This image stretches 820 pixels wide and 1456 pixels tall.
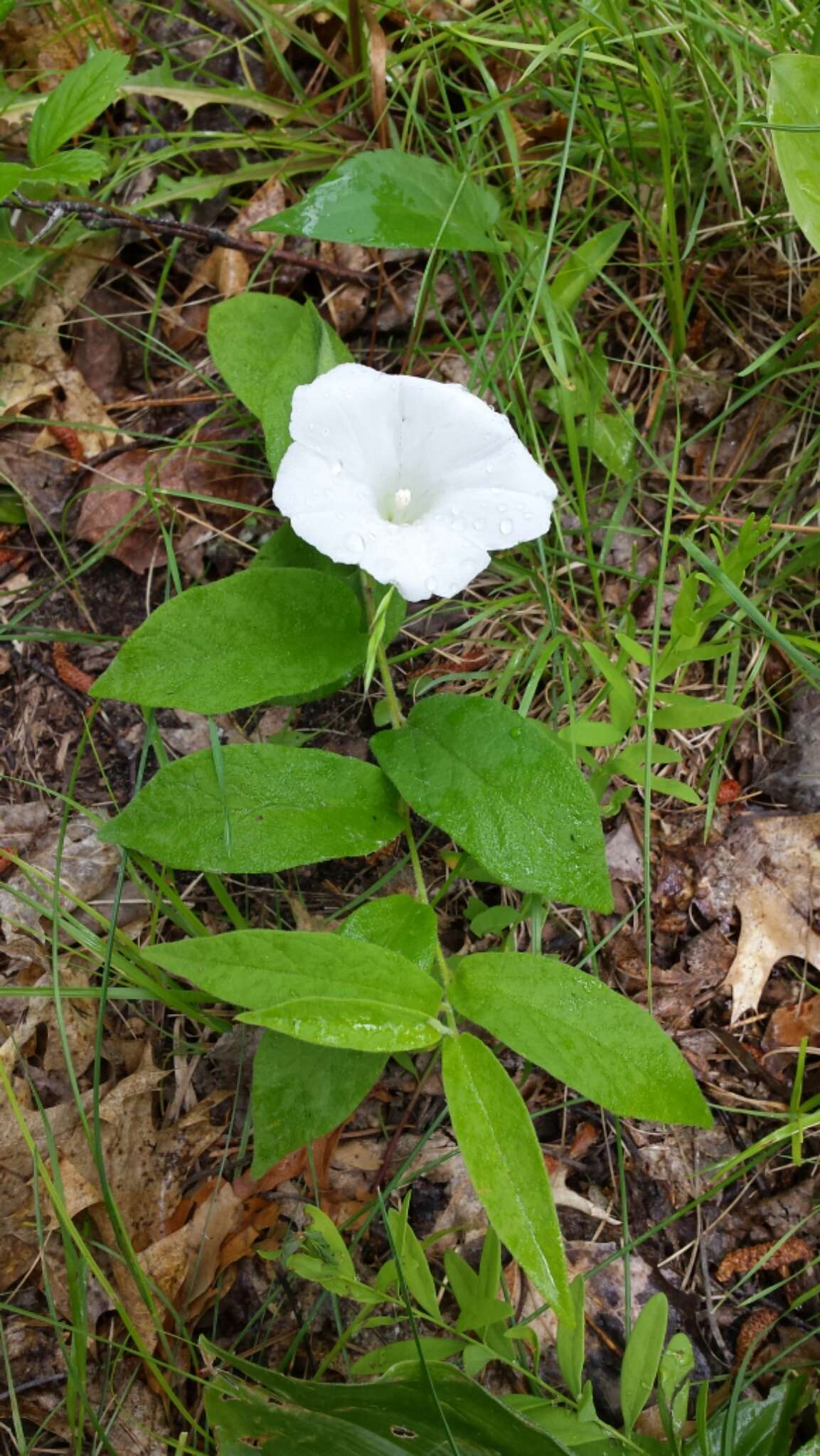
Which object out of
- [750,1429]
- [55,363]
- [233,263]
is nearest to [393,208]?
[233,263]

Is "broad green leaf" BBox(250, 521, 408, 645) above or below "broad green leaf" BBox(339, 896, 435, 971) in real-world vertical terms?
above

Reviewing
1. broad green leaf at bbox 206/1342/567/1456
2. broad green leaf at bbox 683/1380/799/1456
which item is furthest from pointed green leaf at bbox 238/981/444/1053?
broad green leaf at bbox 683/1380/799/1456

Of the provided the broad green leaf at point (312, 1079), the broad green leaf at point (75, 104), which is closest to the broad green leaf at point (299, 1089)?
the broad green leaf at point (312, 1079)

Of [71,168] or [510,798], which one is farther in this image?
[71,168]

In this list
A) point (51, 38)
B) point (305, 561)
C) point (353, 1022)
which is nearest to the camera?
point (353, 1022)

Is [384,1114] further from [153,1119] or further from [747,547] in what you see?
[747,547]

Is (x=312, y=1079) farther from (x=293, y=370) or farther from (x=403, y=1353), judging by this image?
(x=293, y=370)

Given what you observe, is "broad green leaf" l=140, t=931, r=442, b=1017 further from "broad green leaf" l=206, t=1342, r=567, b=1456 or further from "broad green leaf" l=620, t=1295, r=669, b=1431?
"broad green leaf" l=620, t=1295, r=669, b=1431

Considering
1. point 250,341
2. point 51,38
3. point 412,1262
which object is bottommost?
point 412,1262
